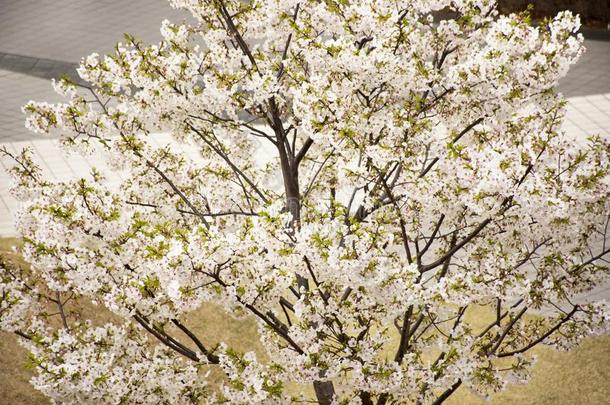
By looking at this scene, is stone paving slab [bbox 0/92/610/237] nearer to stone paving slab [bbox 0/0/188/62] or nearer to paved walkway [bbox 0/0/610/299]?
paved walkway [bbox 0/0/610/299]

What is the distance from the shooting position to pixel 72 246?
5.32 metres

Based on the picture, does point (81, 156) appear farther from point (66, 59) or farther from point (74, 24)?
point (74, 24)

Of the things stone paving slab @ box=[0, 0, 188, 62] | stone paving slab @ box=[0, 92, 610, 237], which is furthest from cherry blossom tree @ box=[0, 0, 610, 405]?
stone paving slab @ box=[0, 0, 188, 62]

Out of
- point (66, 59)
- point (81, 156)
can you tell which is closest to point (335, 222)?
point (81, 156)

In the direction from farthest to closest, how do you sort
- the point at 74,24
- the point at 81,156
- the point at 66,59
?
the point at 74,24, the point at 66,59, the point at 81,156

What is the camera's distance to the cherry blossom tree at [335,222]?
5.09 meters

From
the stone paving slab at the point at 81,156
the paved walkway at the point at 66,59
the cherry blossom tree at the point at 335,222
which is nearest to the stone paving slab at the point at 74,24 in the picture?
the paved walkway at the point at 66,59

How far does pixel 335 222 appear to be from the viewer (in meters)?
4.97

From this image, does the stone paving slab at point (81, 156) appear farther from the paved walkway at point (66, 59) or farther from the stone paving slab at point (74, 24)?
the stone paving slab at point (74, 24)

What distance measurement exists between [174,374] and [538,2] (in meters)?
16.4

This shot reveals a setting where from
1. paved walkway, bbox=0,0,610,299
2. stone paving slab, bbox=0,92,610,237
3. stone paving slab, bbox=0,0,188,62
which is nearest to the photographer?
stone paving slab, bbox=0,92,610,237

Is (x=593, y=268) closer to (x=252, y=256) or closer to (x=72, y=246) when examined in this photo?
(x=252, y=256)

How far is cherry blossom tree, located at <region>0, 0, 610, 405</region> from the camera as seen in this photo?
5094 mm

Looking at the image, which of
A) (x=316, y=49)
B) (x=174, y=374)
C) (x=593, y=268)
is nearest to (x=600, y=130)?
(x=593, y=268)
